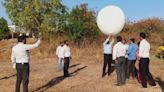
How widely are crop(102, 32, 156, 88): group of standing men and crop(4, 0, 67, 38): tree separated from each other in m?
23.2

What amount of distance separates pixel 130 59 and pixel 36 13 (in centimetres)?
2618

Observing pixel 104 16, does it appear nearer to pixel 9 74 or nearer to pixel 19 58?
pixel 19 58

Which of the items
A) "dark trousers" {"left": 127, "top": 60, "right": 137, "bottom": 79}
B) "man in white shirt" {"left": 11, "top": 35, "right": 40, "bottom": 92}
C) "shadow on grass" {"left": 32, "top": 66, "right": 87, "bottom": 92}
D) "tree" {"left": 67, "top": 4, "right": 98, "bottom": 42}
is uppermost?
"tree" {"left": 67, "top": 4, "right": 98, "bottom": 42}

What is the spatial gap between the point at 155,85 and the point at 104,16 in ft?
10.6

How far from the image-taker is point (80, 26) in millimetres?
37000

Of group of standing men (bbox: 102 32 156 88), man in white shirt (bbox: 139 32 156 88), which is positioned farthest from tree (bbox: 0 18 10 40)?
A: man in white shirt (bbox: 139 32 156 88)

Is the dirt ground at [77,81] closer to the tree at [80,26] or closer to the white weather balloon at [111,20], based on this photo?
the white weather balloon at [111,20]

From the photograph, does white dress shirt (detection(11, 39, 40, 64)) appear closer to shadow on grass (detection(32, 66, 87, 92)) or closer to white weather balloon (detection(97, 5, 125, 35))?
shadow on grass (detection(32, 66, 87, 92))

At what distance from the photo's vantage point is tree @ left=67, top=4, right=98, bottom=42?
121ft

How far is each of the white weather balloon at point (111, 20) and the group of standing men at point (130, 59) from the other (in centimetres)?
A: 36

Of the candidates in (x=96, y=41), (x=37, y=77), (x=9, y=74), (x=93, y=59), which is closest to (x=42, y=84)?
(x=37, y=77)

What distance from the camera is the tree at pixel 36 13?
42375 millimetres

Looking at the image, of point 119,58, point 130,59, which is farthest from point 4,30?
point 119,58

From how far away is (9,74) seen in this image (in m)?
22.0
